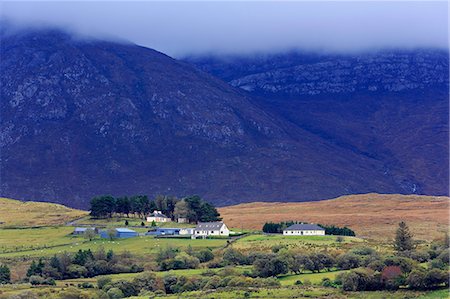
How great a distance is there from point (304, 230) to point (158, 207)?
1132 inches

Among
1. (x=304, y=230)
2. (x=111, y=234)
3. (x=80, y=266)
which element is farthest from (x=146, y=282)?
(x=304, y=230)

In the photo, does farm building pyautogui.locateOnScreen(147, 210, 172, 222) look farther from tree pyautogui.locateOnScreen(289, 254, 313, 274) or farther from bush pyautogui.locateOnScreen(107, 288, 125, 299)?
bush pyautogui.locateOnScreen(107, 288, 125, 299)

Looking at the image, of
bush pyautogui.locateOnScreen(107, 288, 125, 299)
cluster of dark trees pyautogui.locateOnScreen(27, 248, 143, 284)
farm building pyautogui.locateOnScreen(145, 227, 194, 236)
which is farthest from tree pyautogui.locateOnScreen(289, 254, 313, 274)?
farm building pyautogui.locateOnScreen(145, 227, 194, 236)

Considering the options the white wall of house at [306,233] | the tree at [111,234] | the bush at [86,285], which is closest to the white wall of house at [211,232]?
the white wall of house at [306,233]

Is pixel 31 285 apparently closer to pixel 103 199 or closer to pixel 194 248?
pixel 194 248

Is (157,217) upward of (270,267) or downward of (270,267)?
upward

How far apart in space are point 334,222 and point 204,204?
1980 cm

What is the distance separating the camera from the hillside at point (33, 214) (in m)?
124

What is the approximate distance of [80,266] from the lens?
86000 millimetres

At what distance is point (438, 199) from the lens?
158250 millimetres

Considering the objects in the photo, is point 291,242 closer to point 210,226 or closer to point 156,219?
point 210,226

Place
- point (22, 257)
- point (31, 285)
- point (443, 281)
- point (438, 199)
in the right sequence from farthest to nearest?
1. point (438, 199)
2. point (22, 257)
3. point (31, 285)
4. point (443, 281)

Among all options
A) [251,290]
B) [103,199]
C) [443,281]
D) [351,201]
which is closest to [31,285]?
[251,290]

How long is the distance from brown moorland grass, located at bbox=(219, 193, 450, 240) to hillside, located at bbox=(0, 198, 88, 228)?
24596 mm
